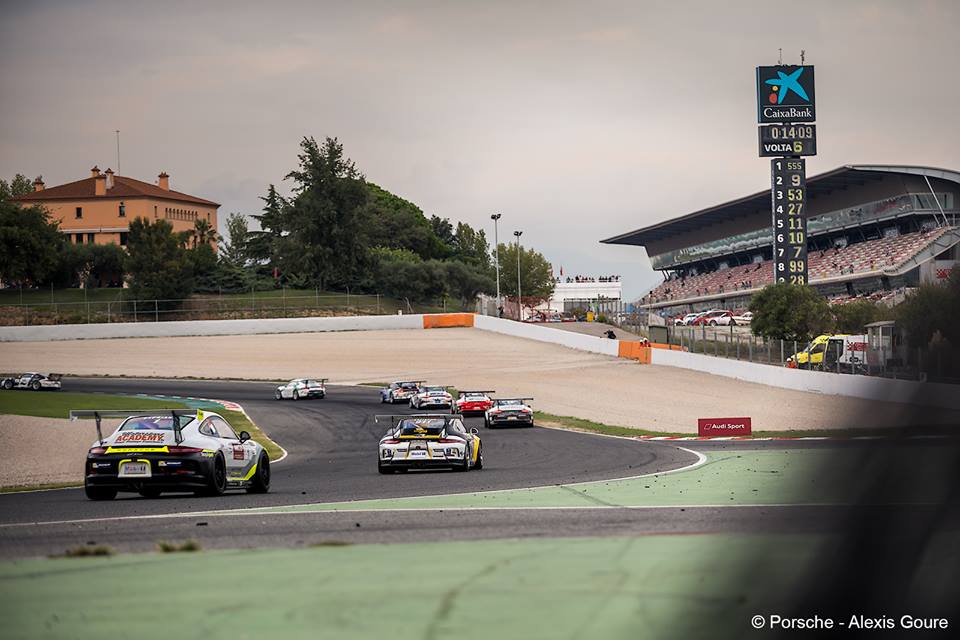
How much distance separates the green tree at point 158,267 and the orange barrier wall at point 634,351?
40573 mm

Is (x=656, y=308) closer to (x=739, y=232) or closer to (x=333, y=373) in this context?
(x=739, y=232)

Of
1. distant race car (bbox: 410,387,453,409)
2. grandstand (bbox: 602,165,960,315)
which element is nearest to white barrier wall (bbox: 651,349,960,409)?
grandstand (bbox: 602,165,960,315)

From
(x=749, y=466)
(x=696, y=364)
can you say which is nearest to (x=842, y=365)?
(x=696, y=364)

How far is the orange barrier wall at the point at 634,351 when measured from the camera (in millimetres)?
69938

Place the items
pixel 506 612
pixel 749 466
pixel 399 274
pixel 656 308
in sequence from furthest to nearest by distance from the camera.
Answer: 1. pixel 656 308
2. pixel 399 274
3. pixel 749 466
4. pixel 506 612

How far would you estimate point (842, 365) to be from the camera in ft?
148

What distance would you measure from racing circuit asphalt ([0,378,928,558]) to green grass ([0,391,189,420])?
34.9ft

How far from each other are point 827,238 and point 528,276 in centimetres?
5851

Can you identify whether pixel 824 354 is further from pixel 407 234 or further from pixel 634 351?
pixel 407 234

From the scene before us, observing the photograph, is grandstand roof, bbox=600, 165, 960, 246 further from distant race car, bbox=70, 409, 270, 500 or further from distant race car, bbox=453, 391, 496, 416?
distant race car, bbox=70, 409, 270, 500

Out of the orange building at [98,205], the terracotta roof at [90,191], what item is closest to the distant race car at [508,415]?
the orange building at [98,205]

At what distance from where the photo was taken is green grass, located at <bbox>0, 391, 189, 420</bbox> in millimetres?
43656

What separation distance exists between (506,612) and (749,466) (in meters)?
15.4

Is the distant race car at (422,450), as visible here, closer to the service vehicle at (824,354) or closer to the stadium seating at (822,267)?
the service vehicle at (824,354)
